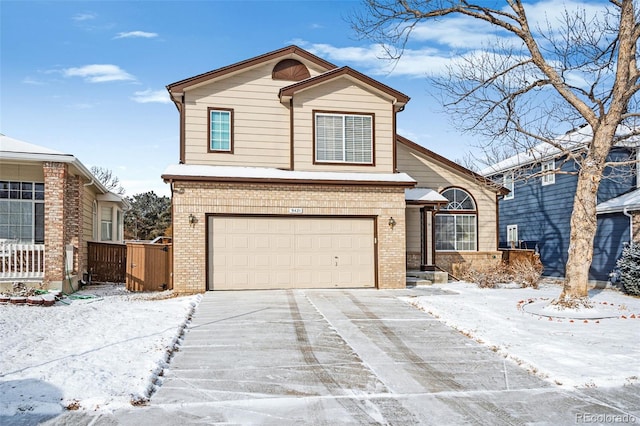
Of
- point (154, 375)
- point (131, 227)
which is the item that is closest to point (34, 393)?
point (154, 375)

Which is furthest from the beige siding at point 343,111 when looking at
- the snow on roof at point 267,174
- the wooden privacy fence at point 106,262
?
the wooden privacy fence at point 106,262

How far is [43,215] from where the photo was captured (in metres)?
16.9

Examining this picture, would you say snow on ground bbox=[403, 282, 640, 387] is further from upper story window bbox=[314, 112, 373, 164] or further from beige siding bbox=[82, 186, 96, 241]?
beige siding bbox=[82, 186, 96, 241]

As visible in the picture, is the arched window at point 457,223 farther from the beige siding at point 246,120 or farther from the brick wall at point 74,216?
the brick wall at point 74,216

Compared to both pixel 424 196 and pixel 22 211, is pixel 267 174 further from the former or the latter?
pixel 22 211

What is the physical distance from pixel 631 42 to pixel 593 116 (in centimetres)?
192

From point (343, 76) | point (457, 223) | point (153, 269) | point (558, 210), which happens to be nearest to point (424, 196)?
point (457, 223)

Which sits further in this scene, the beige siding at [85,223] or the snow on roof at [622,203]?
the snow on roof at [622,203]

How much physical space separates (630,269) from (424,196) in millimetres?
6992

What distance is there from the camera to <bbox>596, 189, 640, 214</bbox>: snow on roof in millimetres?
18484

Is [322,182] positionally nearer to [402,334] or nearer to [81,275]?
[402,334]

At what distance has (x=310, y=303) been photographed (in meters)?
13.9

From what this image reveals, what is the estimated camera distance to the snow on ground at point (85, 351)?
674 cm

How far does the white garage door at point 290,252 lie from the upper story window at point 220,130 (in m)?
2.41
